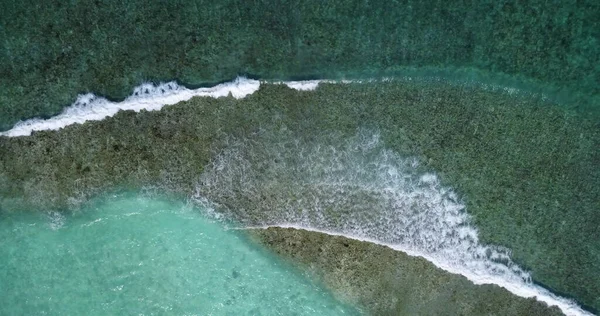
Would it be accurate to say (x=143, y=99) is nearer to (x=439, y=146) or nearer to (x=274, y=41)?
(x=274, y=41)

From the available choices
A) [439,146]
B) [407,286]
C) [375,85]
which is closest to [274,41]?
[375,85]

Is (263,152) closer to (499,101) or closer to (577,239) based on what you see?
(499,101)

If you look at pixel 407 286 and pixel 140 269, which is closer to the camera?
pixel 407 286

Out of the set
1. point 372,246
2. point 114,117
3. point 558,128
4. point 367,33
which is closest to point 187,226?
point 114,117

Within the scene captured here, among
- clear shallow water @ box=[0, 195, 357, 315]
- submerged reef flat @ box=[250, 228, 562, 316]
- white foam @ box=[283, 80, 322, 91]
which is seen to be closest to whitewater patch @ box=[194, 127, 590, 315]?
submerged reef flat @ box=[250, 228, 562, 316]

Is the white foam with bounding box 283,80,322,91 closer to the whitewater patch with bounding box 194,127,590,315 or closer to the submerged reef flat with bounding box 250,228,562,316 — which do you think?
the whitewater patch with bounding box 194,127,590,315
